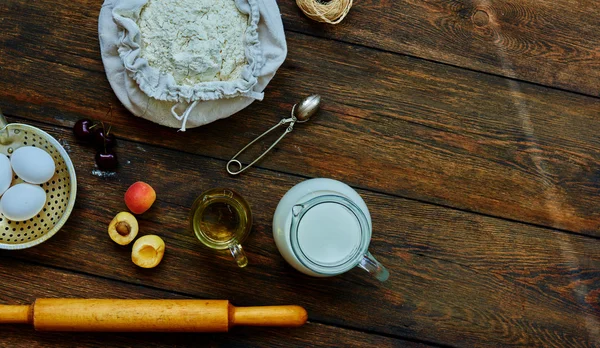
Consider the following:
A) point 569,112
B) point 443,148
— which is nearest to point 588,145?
point 569,112

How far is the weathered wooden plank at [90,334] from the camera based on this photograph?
3.12 feet

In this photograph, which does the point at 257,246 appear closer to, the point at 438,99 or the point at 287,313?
the point at 287,313

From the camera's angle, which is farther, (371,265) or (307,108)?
(307,108)

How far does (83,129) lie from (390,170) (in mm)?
514

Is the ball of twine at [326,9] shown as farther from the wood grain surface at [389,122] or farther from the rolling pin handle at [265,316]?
the rolling pin handle at [265,316]

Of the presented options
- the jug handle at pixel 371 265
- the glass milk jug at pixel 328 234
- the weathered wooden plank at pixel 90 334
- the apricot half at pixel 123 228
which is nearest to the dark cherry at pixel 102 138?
the apricot half at pixel 123 228

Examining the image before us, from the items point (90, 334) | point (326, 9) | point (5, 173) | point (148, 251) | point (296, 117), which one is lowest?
point (90, 334)

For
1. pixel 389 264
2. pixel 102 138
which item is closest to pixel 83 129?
pixel 102 138

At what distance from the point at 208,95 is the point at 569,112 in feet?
2.06

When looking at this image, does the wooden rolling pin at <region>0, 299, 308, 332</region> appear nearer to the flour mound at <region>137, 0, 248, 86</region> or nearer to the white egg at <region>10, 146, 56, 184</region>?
the white egg at <region>10, 146, 56, 184</region>

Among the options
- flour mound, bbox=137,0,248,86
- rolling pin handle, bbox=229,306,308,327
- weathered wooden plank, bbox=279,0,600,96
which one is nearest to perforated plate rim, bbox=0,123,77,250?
flour mound, bbox=137,0,248,86

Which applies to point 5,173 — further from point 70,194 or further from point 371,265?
point 371,265

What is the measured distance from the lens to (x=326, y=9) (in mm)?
969

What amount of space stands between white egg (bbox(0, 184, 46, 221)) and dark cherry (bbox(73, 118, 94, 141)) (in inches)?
4.4
